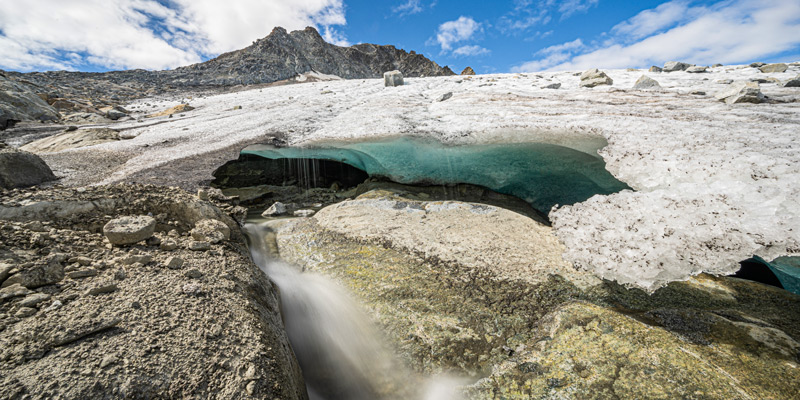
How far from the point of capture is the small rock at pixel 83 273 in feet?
7.71

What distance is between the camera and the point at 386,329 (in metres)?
3.41

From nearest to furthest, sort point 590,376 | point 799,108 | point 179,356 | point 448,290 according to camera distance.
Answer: point 179,356 < point 590,376 < point 448,290 < point 799,108

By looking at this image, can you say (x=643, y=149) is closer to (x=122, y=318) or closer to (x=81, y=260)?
(x=122, y=318)

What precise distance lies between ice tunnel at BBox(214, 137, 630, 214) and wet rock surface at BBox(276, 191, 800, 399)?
2365mm

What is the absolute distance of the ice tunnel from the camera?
634cm

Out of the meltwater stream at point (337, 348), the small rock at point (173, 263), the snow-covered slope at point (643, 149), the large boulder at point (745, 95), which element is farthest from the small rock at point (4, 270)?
the large boulder at point (745, 95)

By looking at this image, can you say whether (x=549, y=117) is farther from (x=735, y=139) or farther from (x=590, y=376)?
(x=590, y=376)

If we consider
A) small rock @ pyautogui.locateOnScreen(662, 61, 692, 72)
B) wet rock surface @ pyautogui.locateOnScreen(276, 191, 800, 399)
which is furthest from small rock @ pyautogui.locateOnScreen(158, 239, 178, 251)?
small rock @ pyautogui.locateOnScreen(662, 61, 692, 72)

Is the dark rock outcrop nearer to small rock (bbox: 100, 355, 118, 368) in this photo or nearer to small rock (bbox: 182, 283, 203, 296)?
small rock (bbox: 182, 283, 203, 296)

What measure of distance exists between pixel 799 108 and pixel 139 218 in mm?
10804

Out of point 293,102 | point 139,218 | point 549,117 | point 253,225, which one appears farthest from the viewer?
point 293,102

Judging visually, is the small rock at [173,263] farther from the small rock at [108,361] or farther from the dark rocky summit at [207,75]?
the dark rocky summit at [207,75]

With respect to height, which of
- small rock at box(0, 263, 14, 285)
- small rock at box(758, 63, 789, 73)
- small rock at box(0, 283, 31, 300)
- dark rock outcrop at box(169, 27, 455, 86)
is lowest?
small rock at box(0, 283, 31, 300)

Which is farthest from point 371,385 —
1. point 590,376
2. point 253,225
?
point 253,225
